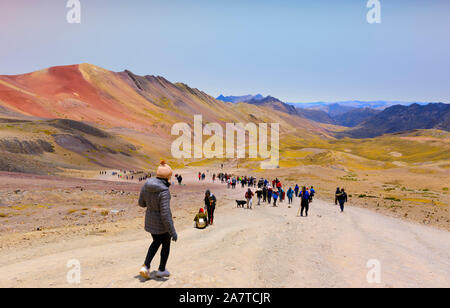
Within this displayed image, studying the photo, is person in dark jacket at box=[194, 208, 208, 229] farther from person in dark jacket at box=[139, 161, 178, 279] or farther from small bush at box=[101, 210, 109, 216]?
small bush at box=[101, 210, 109, 216]

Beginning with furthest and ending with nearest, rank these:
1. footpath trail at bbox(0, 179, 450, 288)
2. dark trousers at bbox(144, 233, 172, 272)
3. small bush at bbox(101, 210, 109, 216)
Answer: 1. small bush at bbox(101, 210, 109, 216)
2. footpath trail at bbox(0, 179, 450, 288)
3. dark trousers at bbox(144, 233, 172, 272)

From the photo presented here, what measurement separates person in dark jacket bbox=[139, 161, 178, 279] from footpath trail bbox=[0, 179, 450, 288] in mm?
618

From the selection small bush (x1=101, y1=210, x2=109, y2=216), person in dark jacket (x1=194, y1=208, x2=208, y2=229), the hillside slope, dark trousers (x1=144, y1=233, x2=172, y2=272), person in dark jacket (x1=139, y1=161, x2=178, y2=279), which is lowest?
small bush (x1=101, y1=210, x2=109, y2=216)

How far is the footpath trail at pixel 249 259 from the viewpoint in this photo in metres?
7.15

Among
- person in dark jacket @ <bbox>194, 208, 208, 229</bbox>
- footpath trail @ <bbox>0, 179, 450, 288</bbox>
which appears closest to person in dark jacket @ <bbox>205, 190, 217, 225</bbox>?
person in dark jacket @ <bbox>194, 208, 208, 229</bbox>

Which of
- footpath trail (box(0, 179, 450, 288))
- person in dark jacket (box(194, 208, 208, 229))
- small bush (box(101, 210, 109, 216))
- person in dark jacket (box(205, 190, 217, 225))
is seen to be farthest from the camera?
small bush (box(101, 210, 109, 216))

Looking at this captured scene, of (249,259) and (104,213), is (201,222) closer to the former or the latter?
(249,259)

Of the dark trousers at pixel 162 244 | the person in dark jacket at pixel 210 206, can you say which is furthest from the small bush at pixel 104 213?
the dark trousers at pixel 162 244

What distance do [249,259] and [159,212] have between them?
11.9 ft

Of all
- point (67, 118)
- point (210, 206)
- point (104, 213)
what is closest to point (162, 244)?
point (210, 206)

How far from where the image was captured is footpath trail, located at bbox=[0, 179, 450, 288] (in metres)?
7.15

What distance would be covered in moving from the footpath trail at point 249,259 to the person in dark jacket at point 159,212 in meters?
0.62

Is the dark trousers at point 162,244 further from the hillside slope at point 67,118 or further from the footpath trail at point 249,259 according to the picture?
the hillside slope at point 67,118

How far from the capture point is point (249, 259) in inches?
356
